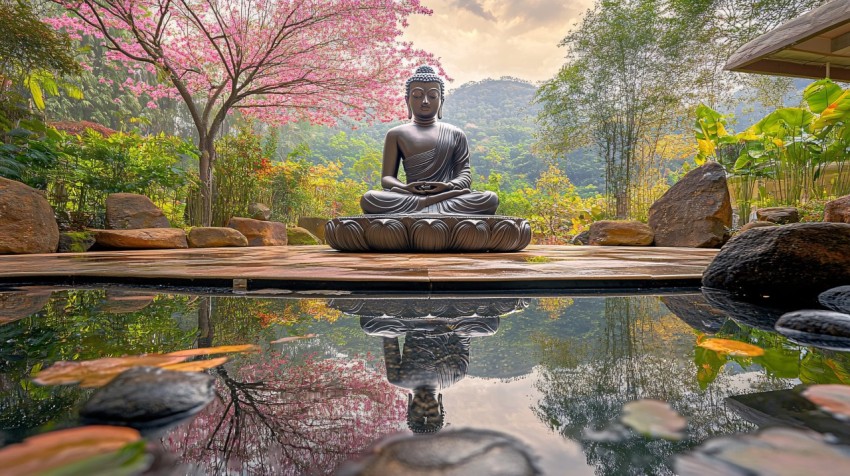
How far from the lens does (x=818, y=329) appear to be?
3.01 ft

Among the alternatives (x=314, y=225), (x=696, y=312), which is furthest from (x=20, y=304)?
(x=314, y=225)

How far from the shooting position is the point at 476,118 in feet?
84.7

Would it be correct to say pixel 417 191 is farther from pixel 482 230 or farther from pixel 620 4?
pixel 620 4

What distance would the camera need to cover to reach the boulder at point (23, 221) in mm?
3471

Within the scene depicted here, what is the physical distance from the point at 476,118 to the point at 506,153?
6564 mm

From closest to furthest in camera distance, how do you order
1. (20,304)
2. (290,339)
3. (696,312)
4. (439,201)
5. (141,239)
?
(290,339), (696,312), (20,304), (439,201), (141,239)

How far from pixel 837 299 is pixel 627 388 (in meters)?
1.18

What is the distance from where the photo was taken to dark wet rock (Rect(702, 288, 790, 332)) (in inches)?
42.1

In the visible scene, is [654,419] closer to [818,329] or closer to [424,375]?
[424,375]

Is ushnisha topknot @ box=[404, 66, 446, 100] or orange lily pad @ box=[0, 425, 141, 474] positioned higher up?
ushnisha topknot @ box=[404, 66, 446, 100]

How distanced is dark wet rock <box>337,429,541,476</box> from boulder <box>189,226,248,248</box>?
570cm

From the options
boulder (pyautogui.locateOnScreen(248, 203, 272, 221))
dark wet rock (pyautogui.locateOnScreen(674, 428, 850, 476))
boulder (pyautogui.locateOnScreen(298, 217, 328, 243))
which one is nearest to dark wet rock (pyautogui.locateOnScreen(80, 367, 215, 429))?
dark wet rock (pyautogui.locateOnScreen(674, 428, 850, 476))

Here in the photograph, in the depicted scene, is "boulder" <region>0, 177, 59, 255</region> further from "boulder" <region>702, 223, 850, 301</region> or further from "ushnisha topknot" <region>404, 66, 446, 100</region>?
"boulder" <region>702, 223, 850, 301</region>

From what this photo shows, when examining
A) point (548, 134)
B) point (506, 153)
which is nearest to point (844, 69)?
point (548, 134)
